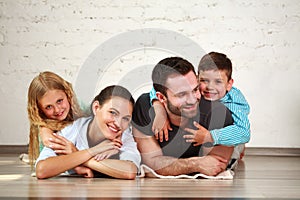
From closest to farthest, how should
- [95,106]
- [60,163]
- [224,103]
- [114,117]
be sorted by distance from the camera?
[60,163] → [114,117] → [95,106] → [224,103]

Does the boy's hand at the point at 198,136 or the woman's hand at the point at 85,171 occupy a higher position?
the boy's hand at the point at 198,136

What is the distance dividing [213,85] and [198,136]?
33cm

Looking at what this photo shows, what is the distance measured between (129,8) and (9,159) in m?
1.34

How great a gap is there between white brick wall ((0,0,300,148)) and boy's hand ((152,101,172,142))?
58.1 inches

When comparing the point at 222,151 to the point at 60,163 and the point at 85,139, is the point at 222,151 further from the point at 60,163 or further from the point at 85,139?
the point at 60,163

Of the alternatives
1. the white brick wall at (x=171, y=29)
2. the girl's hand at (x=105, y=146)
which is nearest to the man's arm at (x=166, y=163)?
the girl's hand at (x=105, y=146)

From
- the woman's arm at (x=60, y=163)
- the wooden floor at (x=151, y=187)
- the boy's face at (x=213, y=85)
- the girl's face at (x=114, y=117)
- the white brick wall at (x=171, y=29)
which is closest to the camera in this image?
the wooden floor at (x=151, y=187)

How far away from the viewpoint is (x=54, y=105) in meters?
2.79

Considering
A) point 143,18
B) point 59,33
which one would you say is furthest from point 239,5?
point 59,33

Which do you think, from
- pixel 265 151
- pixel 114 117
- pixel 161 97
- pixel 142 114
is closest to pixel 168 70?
pixel 161 97

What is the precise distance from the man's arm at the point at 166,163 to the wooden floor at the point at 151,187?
3.2 inches

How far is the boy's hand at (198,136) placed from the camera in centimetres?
274

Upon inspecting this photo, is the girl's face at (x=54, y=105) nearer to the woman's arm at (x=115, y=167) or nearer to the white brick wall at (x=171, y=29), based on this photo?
the woman's arm at (x=115, y=167)

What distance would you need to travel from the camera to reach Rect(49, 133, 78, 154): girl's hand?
8.73ft
